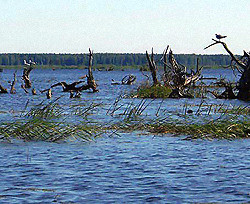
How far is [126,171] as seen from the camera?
13250 millimetres

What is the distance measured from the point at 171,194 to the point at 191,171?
230 centimetres

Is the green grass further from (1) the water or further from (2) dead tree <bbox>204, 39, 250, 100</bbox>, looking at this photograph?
(1) the water

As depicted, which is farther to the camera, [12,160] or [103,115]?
[103,115]

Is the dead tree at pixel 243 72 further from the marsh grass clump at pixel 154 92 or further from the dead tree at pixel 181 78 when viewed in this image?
the marsh grass clump at pixel 154 92

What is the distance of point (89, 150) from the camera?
1614 centimetres

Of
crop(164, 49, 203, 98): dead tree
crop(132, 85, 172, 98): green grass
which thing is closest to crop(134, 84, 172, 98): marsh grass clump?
crop(132, 85, 172, 98): green grass

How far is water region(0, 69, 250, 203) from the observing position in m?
11.0

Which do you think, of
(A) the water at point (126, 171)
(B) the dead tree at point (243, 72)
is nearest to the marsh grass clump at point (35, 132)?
(A) the water at point (126, 171)

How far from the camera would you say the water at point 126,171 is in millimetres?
10953

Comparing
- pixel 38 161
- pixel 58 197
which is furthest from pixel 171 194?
Result: pixel 38 161

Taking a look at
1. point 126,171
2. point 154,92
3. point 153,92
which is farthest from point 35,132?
point 154,92

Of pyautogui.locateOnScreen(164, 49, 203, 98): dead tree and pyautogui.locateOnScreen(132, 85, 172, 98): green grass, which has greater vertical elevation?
pyautogui.locateOnScreen(164, 49, 203, 98): dead tree

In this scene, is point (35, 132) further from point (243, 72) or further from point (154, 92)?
point (154, 92)

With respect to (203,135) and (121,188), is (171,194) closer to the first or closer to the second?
(121,188)
